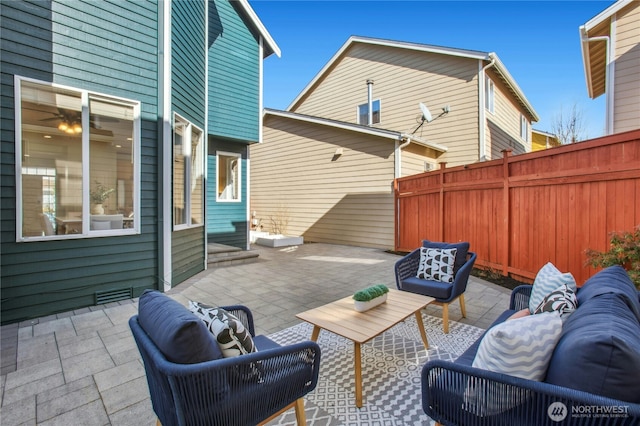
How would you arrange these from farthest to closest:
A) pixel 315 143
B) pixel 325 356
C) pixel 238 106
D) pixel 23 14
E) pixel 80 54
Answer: pixel 315 143 → pixel 238 106 → pixel 80 54 → pixel 23 14 → pixel 325 356

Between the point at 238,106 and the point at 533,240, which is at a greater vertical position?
the point at 238,106

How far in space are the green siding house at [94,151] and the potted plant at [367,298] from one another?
3494 mm

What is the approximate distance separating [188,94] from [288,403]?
18.3 ft

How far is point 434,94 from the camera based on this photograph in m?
9.87

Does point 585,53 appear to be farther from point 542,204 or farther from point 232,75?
point 232,75

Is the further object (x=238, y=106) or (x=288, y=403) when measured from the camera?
(x=238, y=106)

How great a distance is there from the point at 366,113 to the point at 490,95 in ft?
13.3

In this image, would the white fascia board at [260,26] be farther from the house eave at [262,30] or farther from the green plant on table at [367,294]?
the green plant on table at [367,294]

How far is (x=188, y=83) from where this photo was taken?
570cm

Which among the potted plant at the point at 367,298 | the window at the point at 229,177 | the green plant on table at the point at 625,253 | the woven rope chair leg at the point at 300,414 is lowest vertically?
the woven rope chair leg at the point at 300,414

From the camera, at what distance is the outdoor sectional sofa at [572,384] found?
44.6 inches

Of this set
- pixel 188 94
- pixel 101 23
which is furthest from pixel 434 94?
pixel 101 23

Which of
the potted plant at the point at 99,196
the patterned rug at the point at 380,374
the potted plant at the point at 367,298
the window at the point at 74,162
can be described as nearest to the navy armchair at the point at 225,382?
the patterned rug at the point at 380,374

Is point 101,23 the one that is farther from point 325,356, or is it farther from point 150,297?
point 325,356
